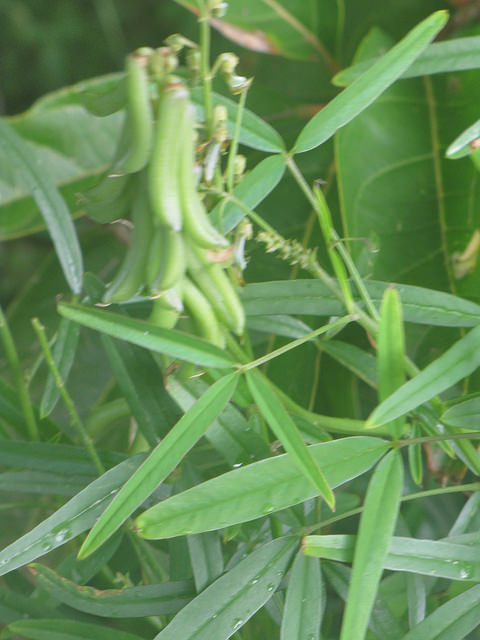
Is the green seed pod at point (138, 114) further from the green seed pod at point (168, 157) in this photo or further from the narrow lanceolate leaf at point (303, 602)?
the narrow lanceolate leaf at point (303, 602)

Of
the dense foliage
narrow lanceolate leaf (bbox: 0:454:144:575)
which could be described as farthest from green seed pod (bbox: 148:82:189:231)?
narrow lanceolate leaf (bbox: 0:454:144:575)

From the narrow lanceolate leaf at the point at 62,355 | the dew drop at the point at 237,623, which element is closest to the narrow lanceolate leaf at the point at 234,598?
the dew drop at the point at 237,623

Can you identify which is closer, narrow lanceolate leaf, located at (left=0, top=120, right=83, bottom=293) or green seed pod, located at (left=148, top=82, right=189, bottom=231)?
green seed pod, located at (left=148, top=82, right=189, bottom=231)

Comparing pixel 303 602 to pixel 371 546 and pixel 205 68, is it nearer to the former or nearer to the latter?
pixel 371 546

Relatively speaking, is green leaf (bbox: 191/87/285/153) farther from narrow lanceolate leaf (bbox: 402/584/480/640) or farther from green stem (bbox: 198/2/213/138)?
narrow lanceolate leaf (bbox: 402/584/480/640)

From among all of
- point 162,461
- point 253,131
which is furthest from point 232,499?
point 253,131
